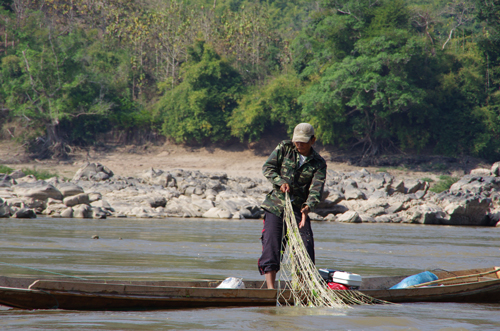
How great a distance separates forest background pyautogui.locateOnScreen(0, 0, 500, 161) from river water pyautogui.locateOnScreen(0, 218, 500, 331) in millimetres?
12232

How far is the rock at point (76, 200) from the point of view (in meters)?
16.0

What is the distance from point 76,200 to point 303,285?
12392 millimetres

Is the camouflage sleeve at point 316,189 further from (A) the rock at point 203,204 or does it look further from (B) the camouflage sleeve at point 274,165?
(A) the rock at point 203,204

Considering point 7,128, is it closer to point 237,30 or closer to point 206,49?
point 206,49

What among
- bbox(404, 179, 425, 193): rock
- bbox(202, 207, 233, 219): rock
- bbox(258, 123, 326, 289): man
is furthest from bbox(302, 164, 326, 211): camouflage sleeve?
bbox(404, 179, 425, 193): rock

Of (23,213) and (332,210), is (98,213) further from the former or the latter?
(332,210)

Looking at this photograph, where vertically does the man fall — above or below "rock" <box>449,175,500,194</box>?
above

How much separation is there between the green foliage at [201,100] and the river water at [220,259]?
14.1 metres

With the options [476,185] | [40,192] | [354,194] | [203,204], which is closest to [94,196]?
[40,192]

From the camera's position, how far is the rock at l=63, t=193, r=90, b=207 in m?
16.0

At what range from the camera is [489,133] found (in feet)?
90.6

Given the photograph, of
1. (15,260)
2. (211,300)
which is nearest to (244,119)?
(15,260)

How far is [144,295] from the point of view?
4590 millimetres

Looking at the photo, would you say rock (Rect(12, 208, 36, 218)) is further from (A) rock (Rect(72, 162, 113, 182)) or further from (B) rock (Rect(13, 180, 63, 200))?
(A) rock (Rect(72, 162, 113, 182))
